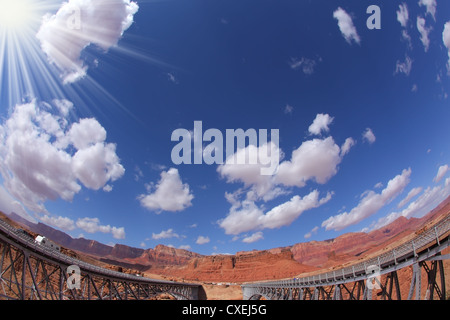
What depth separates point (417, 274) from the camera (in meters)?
11.5

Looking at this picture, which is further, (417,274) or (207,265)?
(207,265)

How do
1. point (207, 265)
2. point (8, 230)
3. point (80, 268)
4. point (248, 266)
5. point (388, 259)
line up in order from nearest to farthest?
1. point (388, 259)
2. point (8, 230)
3. point (80, 268)
4. point (248, 266)
5. point (207, 265)
